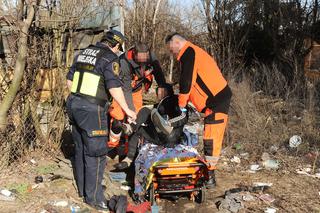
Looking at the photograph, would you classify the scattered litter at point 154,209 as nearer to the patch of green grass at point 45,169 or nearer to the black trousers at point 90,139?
the black trousers at point 90,139

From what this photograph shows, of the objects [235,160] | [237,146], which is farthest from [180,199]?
[237,146]

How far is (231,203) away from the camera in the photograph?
4.80 m

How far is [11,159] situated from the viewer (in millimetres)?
5652

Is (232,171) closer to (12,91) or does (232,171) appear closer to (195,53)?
(195,53)

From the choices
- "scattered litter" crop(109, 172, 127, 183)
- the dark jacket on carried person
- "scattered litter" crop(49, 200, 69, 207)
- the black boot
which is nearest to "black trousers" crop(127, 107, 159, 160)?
the dark jacket on carried person

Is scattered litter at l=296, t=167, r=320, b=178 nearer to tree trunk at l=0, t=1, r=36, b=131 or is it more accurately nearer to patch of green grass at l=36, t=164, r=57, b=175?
patch of green grass at l=36, t=164, r=57, b=175

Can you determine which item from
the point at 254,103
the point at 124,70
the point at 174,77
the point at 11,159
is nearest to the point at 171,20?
the point at 174,77

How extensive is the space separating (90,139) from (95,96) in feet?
1.60

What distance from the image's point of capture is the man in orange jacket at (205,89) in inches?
205

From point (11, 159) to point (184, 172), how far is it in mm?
2621

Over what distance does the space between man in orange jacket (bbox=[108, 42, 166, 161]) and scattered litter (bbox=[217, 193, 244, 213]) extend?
5.77ft

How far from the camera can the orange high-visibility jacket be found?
520 centimetres

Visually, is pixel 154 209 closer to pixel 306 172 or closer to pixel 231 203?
pixel 231 203

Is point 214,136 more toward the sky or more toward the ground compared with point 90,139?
more toward the ground
